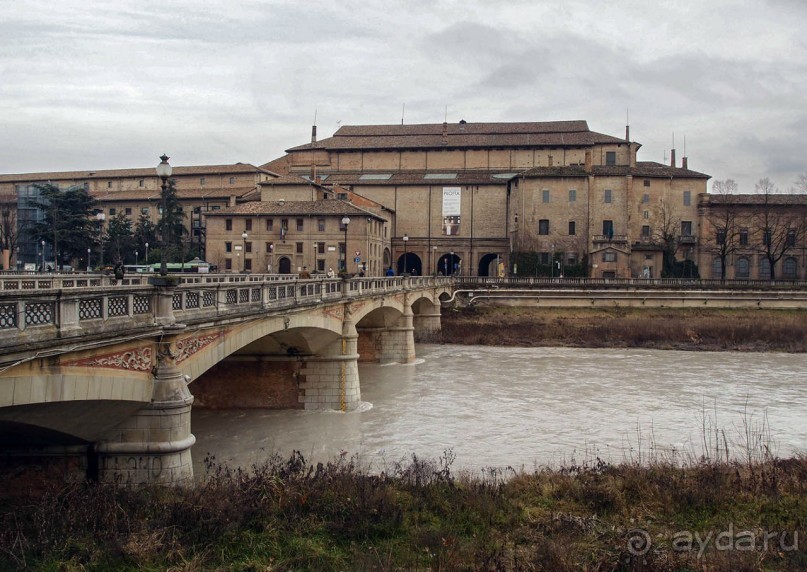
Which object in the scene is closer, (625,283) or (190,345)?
(190,345)

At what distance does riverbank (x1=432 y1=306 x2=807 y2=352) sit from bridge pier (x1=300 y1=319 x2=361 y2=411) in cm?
2913

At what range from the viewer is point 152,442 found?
46.4 feet

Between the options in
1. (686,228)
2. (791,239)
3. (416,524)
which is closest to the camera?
(416,524)

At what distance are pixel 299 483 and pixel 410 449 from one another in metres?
8.28

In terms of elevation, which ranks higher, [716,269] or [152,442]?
[716,269]

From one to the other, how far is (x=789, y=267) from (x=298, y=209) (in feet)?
182

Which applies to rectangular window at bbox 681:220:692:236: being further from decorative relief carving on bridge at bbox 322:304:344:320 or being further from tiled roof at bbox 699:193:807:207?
decorative relief carving on bridge at bbox 322:304:344:320

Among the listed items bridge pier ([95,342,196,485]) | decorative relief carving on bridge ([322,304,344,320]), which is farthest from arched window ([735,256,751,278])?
bridge pier ([95,342,196,485])

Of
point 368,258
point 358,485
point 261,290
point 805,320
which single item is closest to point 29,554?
point 358,485

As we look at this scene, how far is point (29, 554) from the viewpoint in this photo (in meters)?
11.5

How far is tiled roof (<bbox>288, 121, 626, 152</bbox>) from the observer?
9662 cm

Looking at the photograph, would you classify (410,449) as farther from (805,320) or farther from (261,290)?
(805,320)
